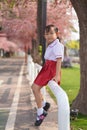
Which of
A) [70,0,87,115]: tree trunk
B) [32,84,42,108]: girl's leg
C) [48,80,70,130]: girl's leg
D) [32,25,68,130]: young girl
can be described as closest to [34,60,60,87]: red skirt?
[32,25,68,130]: young girl

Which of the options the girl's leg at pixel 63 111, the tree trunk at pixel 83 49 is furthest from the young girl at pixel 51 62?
the girl's leg at pixel 63 111

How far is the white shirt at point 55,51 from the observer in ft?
27.6

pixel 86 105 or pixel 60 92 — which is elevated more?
pixel 60 92

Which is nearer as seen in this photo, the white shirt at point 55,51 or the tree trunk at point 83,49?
the white shirt at point 55,51

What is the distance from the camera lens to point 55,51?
8.42 metres

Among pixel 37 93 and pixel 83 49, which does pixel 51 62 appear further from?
pixel 83 49

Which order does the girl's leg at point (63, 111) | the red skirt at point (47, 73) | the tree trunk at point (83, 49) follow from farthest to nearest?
the tree trunk at point (83, 49)
the red skirt at point (47, 73)
the girl's leg at point (63, 111)

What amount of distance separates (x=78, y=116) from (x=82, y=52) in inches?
59.1

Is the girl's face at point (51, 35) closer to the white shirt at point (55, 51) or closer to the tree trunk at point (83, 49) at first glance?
the white shirt at point (55, 51)

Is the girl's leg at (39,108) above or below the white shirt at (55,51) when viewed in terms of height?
below

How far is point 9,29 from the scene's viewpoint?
157 feet

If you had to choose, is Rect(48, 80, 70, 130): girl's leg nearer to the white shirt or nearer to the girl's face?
the white shirt

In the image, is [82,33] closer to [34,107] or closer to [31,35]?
[34,107]

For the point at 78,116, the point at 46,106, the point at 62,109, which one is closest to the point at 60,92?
the point at 62,109
